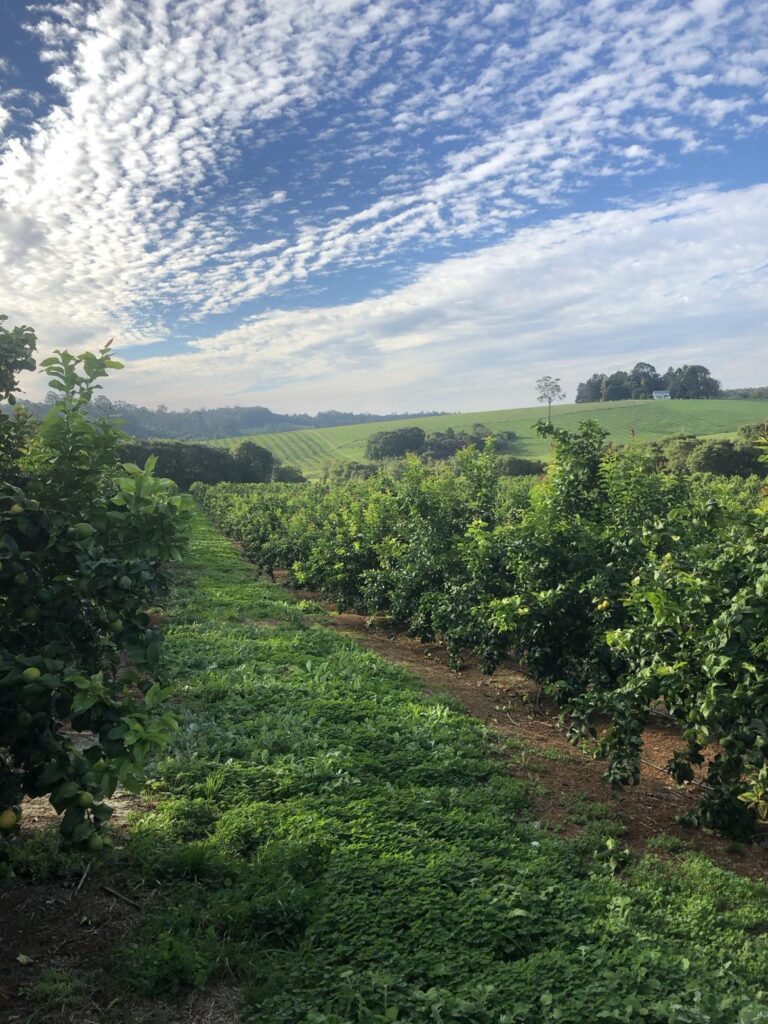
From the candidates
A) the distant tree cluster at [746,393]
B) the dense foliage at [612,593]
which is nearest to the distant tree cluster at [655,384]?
the distant tree cluster at [746,393]

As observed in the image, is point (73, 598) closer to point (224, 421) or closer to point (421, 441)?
point (421, 441)

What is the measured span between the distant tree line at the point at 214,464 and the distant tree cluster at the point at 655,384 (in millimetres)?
48191

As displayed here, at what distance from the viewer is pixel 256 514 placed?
26.2m

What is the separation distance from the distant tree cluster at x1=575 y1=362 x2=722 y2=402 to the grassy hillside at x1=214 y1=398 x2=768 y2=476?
20.2 ft

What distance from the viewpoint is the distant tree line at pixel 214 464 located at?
68688 mm

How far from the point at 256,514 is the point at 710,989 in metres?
23.9

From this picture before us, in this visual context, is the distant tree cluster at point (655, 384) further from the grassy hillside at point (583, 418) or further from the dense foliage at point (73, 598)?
the dense foliage at point (73, 598)

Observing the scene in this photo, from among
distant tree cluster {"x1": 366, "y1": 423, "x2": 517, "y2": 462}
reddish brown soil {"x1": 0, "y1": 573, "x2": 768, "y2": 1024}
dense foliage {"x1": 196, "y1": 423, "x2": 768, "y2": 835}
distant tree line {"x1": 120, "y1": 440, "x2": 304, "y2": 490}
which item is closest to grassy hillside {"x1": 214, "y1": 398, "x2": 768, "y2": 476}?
distant tree cluster {"x1": 366, "y1": 423, "x2": 517, "y2": 462}

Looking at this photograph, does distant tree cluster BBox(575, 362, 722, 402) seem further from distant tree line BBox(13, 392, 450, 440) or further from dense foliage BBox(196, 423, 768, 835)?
dense foliage BBox(196, 423, 768, 835)

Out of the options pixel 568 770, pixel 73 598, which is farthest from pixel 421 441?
pixel 73 598

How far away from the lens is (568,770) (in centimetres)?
679

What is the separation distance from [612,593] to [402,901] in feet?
13.6

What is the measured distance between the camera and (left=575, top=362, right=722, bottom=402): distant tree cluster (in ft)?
291

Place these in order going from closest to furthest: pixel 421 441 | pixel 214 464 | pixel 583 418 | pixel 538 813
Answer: pixel 538 813 → pixel 583 418 → pixel 214 464 → pixel 421 441
